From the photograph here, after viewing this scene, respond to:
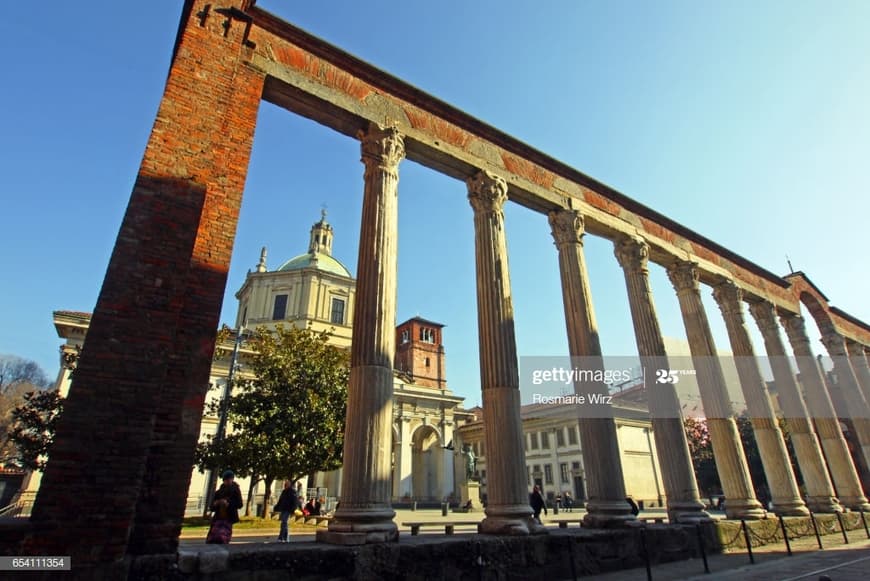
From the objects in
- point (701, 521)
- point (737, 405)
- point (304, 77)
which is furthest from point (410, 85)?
point (737, 405)

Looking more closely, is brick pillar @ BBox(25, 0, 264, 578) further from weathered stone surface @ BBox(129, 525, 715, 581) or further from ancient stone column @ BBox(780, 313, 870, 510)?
ancient stone column @ BBox(780, 313, 870, 510)

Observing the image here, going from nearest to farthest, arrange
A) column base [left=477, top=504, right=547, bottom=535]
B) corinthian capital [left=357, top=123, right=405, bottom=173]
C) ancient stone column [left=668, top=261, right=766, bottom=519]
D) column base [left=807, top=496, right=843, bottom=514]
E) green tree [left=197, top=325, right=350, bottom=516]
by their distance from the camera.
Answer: column base [left=477, top=504, right=547, bottom=535], corinthian capital [left=357, top=123, right=405, bottom=173], ancient stone column [left=668, top=261, right=766, bottom=519], column base [left=807, top=496, right=843, bottom=514], green tree [left=197, top=325, right=350, bottom=516]

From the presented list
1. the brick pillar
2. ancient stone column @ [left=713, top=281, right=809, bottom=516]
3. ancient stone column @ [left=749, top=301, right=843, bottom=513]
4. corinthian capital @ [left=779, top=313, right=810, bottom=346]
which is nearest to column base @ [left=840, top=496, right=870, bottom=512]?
ancient stone column @ [left=749, top=301, right=843, bottom=513]

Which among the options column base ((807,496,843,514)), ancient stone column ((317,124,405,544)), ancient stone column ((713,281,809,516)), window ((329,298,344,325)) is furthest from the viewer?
Result: window ((329,298,344,325))

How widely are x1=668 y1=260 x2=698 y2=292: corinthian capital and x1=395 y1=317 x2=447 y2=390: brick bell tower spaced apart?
32.3 m

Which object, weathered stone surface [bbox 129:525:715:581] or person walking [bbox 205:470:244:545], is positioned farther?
person walking [bbox 205:470:244:545]

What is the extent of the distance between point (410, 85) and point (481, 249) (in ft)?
13.5

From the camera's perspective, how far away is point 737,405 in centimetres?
4541

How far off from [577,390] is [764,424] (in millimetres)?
8411

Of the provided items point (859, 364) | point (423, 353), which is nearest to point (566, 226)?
point (859, 364)

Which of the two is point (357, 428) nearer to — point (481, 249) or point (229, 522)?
point (229, 522)

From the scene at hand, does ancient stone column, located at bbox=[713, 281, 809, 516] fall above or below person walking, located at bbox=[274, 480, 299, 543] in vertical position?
above

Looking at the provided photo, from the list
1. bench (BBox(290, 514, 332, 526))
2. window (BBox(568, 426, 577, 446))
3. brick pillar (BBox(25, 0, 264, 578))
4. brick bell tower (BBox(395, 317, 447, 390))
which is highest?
brick bell tower (BBox(395, 317, 447, 390))

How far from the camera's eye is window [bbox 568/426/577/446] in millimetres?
42250
